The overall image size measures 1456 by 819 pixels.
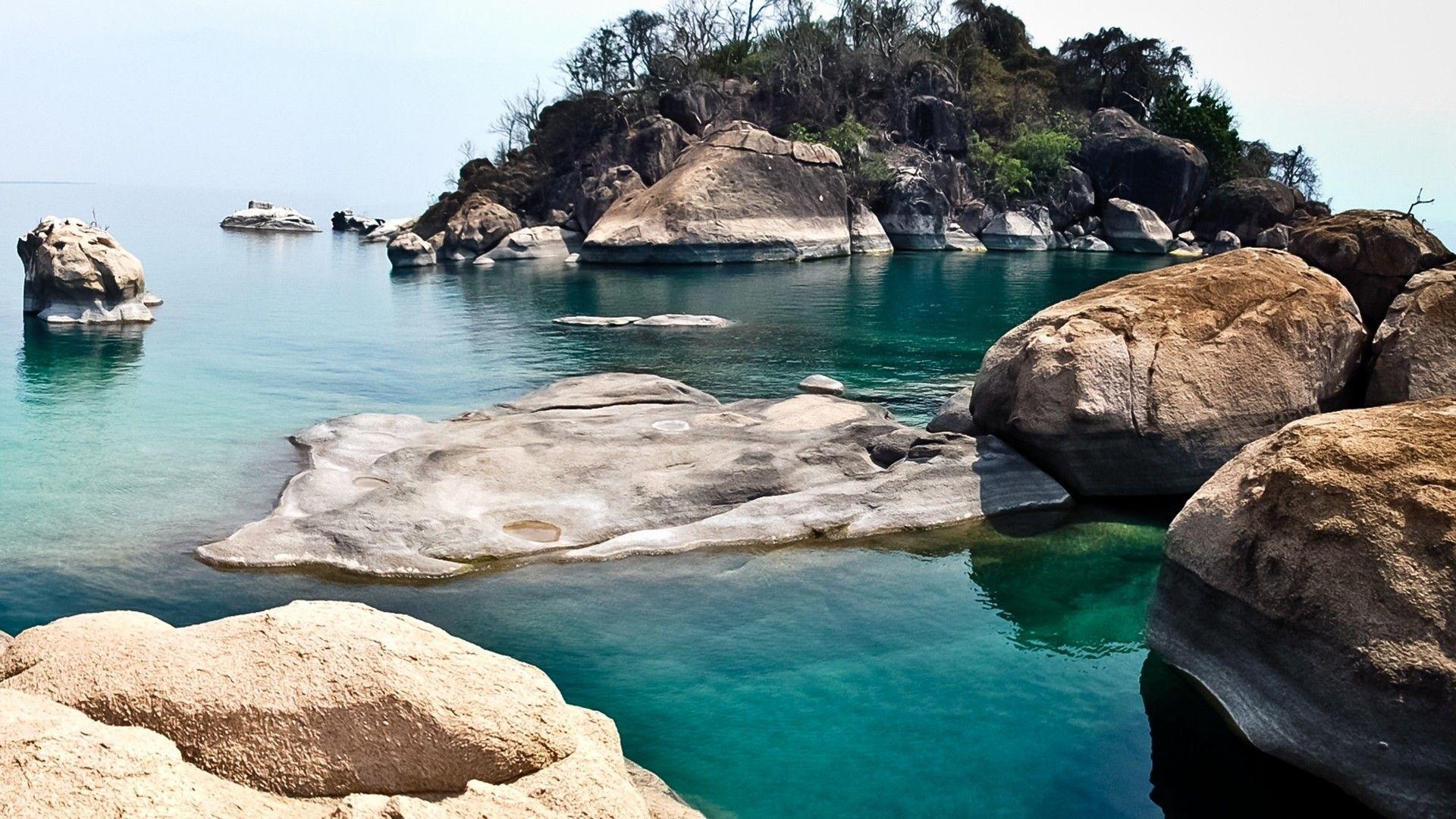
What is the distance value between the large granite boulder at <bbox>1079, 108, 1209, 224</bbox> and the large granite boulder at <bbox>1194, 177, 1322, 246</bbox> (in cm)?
167

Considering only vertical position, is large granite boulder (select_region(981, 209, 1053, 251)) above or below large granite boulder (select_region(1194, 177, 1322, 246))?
below

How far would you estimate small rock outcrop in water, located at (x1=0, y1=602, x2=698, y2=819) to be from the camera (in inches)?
219

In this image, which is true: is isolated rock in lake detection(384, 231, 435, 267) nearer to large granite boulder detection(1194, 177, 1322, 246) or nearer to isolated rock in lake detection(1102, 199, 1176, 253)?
isolated rock in lake detection(1102, 199, 1176, 253)

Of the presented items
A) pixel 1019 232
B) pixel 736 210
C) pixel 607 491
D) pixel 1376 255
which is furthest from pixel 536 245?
pixel 1376 255

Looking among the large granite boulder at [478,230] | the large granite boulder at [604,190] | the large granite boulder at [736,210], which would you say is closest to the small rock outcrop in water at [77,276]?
the large granite boulder at [736,210]

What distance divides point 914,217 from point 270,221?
213 feet

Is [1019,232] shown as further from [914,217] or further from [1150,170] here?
[1150,170]

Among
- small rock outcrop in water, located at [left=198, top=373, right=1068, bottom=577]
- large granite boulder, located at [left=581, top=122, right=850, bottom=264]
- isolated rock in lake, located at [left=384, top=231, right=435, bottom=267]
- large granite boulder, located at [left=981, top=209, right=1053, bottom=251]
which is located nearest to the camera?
small rock outcrop in water, located at [left=198, top=373, right=1068, bottom=577]

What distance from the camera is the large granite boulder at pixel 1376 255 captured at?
17.2 m

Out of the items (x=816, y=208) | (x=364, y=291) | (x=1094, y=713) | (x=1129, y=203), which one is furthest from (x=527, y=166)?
(x=1094, y=713)

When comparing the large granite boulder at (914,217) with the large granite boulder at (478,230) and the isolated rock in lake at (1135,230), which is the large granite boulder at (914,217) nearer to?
the isolated rock in lake at (1135,230)

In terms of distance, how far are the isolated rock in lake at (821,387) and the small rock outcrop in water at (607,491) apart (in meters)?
4.74

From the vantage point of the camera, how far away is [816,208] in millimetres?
63250

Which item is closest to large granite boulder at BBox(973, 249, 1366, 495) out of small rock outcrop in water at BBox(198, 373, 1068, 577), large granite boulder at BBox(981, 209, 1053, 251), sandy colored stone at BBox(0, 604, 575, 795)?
small rock outcrop in water at BBox(198, 373, 1068, 577)
